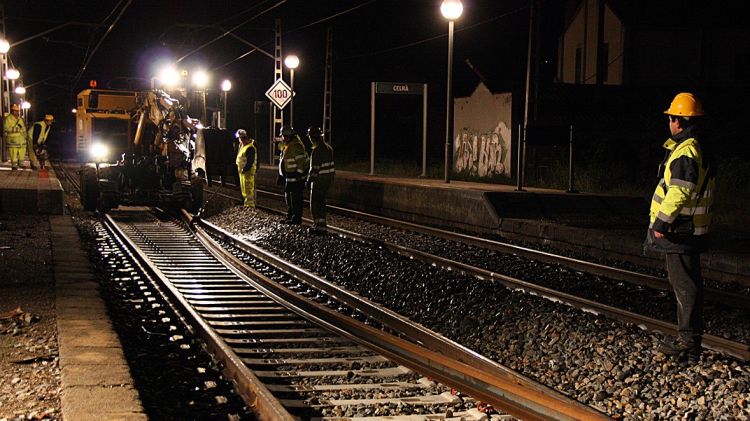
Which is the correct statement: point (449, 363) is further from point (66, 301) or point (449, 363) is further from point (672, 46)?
point (672, 46)

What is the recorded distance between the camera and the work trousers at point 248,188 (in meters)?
21.9

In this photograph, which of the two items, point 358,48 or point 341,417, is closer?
point 341,417

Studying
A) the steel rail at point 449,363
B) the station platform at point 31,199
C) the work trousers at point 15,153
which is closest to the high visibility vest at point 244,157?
the station platform at point 31,199

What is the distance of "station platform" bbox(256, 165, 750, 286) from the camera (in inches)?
565

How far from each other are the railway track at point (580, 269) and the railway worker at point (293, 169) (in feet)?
3.19

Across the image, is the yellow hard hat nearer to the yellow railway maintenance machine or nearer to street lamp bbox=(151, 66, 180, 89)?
the yellow railway maintenance machine

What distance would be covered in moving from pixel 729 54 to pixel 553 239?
34.1m

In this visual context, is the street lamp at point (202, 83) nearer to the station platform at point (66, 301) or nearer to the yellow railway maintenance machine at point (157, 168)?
the yellow railway maintenance machine at point (157, 168)

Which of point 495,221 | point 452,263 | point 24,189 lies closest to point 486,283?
point 452,263

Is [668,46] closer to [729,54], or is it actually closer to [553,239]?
[729,54]

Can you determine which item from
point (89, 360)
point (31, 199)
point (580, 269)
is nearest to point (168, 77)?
point (31, 199)

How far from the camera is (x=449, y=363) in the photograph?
24.3ft

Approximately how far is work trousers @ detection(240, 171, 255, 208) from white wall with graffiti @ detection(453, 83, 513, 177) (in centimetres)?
1151

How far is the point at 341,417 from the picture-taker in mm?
6348
